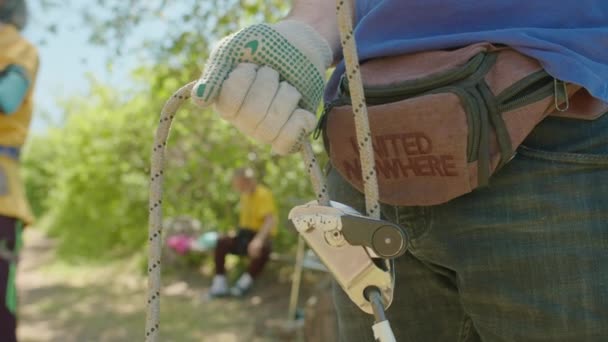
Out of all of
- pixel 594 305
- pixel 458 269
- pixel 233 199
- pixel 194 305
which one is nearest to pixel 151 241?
pixel 458 269

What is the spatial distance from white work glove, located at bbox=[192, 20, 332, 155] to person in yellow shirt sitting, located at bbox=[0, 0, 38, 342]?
1630mm

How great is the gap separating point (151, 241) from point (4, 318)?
1581 mm

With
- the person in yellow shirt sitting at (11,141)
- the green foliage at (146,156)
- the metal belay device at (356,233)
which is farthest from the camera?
the green foliage at (146,156)

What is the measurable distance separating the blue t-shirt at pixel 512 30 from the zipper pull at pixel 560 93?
0.01m

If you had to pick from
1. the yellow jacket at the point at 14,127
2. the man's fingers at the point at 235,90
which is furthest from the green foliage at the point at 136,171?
the man's fingers at the point at 235,90

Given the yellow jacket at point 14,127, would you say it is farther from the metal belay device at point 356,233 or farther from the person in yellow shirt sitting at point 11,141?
the metal belay device at point 356,233

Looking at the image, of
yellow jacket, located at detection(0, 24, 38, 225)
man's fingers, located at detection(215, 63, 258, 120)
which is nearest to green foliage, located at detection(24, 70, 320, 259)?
yellow jacket, located at detection(0, 24, 38, 225)

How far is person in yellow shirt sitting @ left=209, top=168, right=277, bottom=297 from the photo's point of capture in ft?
→ 20.7

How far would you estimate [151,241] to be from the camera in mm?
960

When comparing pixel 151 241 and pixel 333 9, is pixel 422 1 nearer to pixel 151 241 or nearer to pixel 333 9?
pixel 333 9

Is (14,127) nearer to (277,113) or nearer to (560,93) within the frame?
(277,113)

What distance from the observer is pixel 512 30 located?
938mm

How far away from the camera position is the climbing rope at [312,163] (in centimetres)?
87

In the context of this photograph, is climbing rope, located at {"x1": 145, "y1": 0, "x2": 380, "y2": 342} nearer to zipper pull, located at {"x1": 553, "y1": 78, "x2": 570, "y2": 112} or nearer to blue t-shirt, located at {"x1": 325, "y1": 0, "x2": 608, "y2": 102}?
blue t-shirt, located at {"x1": 325, "y1": 0, "x2": 608, "y2": 102}
